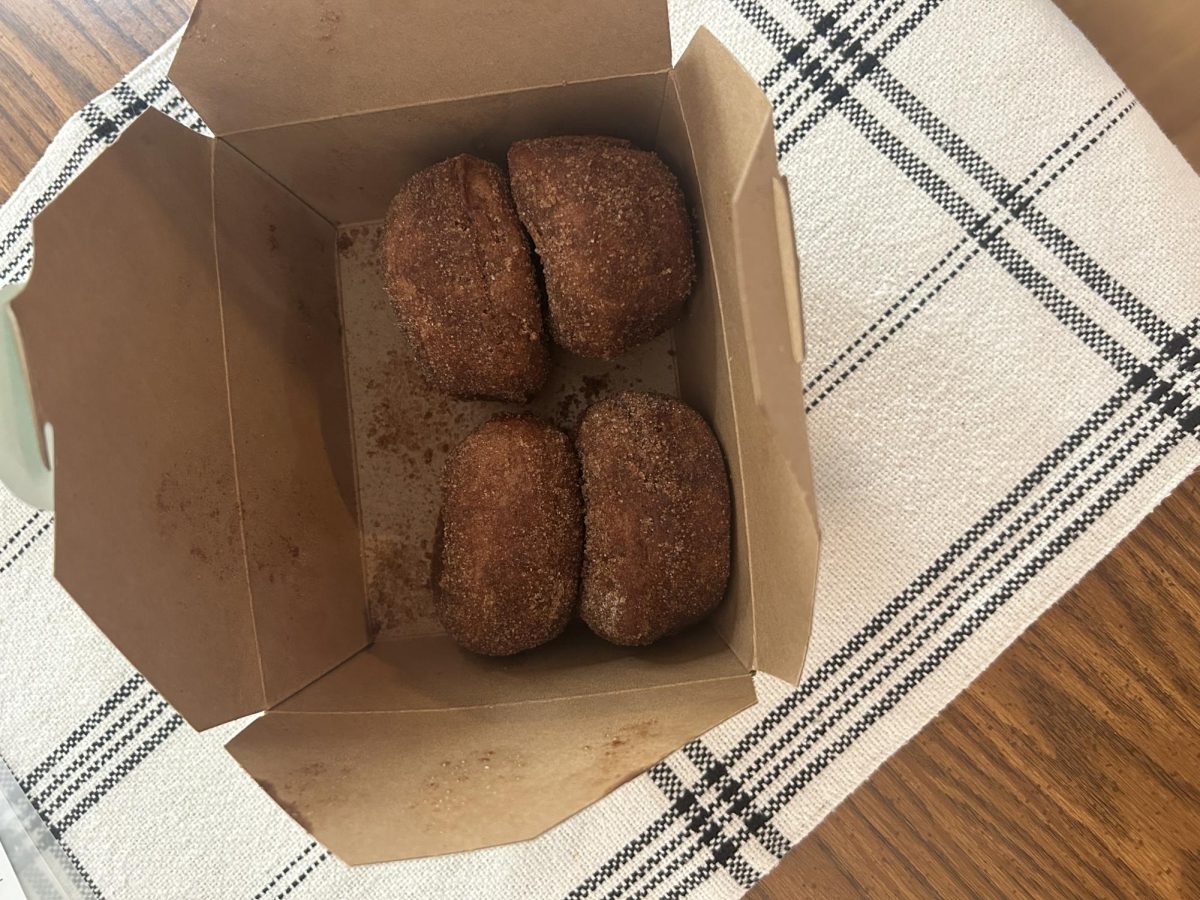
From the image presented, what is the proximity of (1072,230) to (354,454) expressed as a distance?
0.87 meters

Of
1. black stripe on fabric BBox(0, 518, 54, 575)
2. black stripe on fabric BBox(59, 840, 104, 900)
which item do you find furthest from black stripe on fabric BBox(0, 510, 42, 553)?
black stripe on fabric BBox(59, 840, 104, 900)

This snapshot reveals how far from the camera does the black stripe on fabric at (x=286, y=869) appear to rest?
3.18 ft

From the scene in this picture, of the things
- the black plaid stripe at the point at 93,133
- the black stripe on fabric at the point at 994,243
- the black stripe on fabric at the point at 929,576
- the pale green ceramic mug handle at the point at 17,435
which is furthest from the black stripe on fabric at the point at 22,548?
the black stripe on fabric at the point at 994,243

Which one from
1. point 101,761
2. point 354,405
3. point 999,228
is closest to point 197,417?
point 354,405

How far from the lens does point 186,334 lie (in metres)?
0.80

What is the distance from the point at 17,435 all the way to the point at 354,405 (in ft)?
1.34

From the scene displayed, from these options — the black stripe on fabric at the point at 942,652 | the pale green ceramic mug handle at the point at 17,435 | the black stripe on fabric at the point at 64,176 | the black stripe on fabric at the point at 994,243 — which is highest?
the black stripe on fabric at the point at 994,243

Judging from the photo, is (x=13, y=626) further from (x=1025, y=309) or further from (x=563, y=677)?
(x=1025, y=309)

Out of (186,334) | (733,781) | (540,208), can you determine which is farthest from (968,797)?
(186,334)

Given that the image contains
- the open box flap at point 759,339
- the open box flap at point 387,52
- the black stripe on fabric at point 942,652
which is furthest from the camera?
the black stripe on fabric at point 942,652

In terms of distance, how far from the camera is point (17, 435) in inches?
25.6

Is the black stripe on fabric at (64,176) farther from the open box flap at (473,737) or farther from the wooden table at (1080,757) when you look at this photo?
the wooden table at (1080,757)

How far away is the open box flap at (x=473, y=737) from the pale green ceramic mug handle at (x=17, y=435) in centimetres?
25

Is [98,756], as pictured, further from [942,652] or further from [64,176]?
[942,652]
